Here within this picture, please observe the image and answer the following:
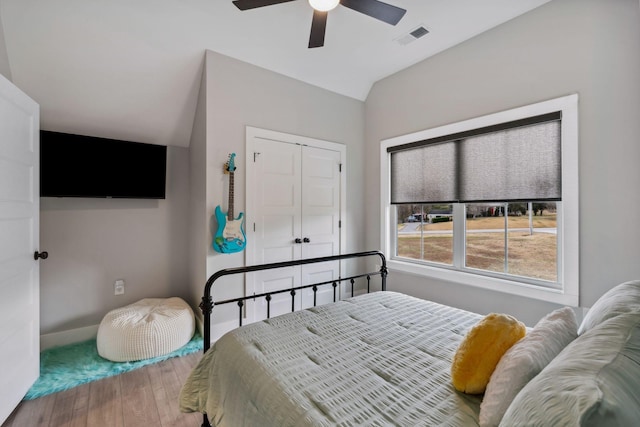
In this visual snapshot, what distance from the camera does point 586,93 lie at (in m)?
1.99

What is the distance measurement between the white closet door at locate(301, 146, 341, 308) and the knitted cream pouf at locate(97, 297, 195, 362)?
4.15ft

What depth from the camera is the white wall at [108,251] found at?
2.60 meters

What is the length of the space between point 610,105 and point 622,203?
672 millimetres

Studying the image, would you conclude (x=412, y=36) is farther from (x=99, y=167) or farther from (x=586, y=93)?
(x=99, y=167)

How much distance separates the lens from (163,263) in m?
3.11

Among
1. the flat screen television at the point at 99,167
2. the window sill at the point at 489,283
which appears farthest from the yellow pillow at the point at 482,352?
the flat screen television at the point at 99,167

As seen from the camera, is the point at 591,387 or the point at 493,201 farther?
the point at 493,201

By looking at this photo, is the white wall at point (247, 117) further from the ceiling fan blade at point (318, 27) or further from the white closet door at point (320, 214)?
the ceiling fan blade at point (318, 27)

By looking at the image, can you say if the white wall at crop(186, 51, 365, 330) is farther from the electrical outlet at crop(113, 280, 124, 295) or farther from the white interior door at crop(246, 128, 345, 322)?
the electrical outlet at crop(113, 280, 124, 295)

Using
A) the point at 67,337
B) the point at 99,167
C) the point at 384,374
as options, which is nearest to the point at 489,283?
the point at 384,374

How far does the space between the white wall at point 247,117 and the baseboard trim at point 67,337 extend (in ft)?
3.30

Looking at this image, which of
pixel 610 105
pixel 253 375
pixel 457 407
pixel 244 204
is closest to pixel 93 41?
pixel 244 204

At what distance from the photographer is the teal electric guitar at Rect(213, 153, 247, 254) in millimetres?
2547

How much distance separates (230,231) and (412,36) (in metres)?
2.49
